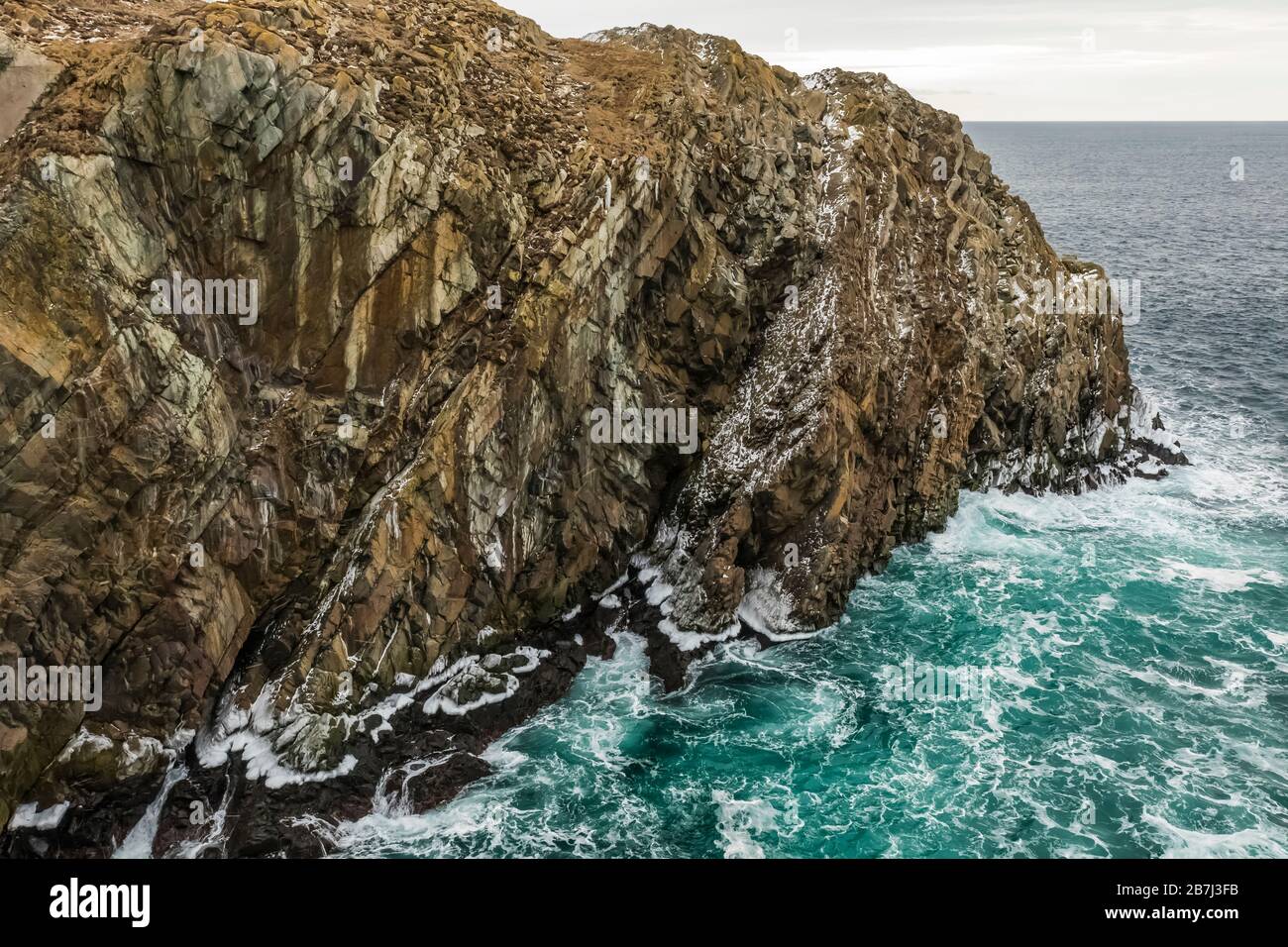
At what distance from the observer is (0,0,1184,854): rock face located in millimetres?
27391

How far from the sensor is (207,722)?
2998 cm

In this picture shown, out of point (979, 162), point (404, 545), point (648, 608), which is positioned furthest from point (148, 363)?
point (979, 162)

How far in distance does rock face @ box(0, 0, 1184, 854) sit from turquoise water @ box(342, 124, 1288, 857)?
209 cm

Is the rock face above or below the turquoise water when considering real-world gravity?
above

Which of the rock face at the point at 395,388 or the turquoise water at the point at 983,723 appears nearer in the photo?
the rock face at the point at 395,388

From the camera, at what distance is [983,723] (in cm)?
3316

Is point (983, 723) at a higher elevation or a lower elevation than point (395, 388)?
lower

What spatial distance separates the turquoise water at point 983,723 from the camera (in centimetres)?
2800

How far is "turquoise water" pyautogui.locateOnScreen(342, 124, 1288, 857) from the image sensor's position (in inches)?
1102

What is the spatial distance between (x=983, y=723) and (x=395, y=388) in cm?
2524

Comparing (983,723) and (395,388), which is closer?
(983,723)

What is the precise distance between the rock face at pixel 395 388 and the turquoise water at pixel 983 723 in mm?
2093

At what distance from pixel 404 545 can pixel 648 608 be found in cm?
1109

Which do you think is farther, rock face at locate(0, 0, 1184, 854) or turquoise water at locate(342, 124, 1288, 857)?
turquoise water at locate(342, 124, 1288, 857)
